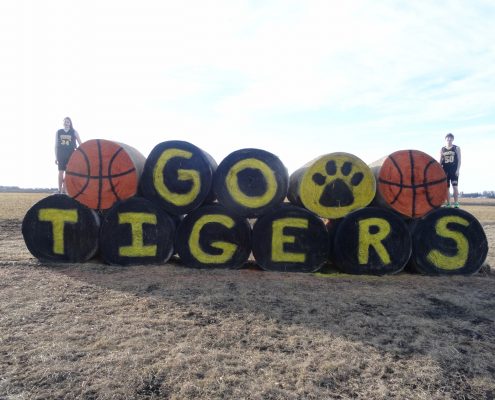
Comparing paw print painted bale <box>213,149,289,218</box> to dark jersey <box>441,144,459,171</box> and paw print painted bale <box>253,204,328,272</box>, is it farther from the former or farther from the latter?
dark jersey <box>441,144,459,171</box>

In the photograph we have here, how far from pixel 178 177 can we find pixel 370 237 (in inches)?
124

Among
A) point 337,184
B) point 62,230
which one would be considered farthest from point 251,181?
point 62,230

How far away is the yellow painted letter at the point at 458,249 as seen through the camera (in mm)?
6367

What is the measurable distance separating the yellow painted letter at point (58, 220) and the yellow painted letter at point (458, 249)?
5.78 meters

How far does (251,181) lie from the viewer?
6.23 m

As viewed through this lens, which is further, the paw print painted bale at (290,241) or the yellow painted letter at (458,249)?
the yellow painted letter at (458,249)

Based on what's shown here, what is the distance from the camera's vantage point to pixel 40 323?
3.84 m

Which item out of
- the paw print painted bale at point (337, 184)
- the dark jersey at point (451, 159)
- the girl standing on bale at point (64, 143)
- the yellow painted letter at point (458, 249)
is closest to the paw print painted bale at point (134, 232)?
the paw print painted bale at point (337, 184)

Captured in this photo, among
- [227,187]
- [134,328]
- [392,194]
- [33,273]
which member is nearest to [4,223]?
[33,273]

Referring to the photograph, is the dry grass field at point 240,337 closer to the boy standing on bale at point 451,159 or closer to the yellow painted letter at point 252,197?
the yellow painted letter at point 252,197

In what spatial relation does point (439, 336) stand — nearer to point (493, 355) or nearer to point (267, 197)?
point (493, 355)

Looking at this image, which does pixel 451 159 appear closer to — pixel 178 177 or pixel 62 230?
pixel 178 177

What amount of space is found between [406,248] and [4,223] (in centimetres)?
1199

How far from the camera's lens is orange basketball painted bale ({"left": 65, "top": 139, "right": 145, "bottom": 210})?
6316 mm
